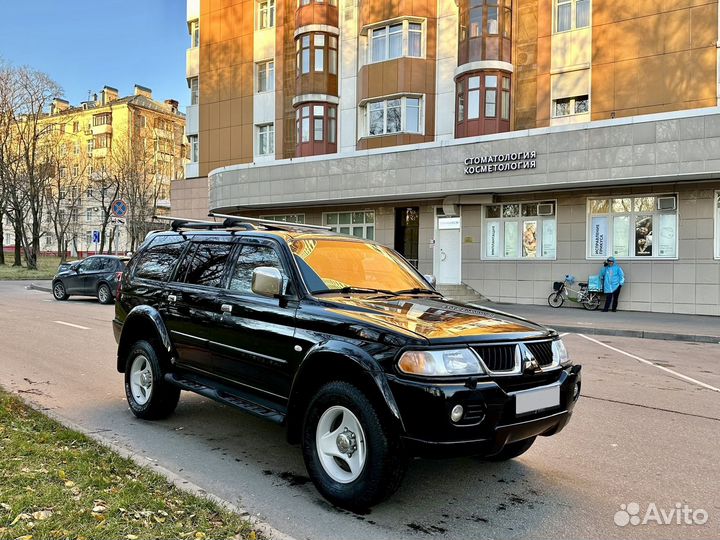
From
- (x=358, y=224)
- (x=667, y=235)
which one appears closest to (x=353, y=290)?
(x=667, y=235)

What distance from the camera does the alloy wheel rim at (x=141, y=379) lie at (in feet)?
18.6

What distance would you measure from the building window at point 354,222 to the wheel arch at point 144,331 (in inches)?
711

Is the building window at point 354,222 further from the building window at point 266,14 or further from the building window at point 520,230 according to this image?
the building window at point 266,14

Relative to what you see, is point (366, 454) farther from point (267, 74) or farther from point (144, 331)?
A: point (267, 74)

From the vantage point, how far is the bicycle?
62.3 ft

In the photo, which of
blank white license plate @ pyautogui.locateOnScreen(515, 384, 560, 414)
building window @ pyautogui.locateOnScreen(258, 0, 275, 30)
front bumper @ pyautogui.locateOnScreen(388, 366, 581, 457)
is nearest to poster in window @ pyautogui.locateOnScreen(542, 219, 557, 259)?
blank white license plate @ pyautogui.locateOnScreen(515, 384, 560, 414)

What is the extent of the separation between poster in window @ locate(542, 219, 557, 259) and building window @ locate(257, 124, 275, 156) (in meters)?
14.5

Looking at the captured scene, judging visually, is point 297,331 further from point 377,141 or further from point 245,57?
point 245,57

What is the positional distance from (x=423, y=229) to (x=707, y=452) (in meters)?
18.1

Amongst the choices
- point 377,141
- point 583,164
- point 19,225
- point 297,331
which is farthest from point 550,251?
point 19,225

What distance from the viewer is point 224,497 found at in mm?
3869

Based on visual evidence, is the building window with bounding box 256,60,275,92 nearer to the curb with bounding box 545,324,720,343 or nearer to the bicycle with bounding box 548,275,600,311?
the bicycle with bounding box 548,275,600,311

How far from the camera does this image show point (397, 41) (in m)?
24.0

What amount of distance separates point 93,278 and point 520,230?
15050 mm
